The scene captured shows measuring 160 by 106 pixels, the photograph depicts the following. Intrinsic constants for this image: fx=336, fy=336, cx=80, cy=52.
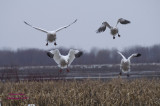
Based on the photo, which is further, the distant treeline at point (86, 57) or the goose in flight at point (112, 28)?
the distant treeline at point (86, 57)

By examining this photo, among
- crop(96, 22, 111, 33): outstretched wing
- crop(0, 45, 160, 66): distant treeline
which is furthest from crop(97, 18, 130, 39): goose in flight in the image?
crop(0, 45, 160, 66): distant treeline

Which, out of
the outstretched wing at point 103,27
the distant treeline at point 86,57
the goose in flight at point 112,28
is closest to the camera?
the goose in flight at point 112,28

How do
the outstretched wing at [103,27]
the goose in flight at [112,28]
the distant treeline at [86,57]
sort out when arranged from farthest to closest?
the distant treeline at [86,57] < the outstretched wing at [103,27] < the goose in flight at [112,28]

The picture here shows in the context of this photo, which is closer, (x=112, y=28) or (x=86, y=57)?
(x=112, y=28)

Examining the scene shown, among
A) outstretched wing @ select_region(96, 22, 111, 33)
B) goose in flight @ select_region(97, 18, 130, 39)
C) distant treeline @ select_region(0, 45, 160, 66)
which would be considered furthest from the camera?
distant treeline @ select_region(0, 45, 160, 66)

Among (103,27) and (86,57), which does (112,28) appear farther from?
(86,57)

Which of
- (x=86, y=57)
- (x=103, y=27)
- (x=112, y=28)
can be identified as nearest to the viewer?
(x=112, y=28)

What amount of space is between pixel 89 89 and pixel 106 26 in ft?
25.1

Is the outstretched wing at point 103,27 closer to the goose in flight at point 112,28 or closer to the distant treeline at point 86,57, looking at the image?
the goose in flight at point 112,28

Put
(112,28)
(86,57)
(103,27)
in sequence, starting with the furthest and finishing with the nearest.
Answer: (86,57) → (103,27) → (112,28)

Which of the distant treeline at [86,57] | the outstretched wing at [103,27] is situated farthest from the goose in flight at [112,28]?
the distant treeline at [86,57]

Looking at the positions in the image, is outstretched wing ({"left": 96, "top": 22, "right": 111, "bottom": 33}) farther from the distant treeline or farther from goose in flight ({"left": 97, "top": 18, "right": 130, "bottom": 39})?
the distant treeline

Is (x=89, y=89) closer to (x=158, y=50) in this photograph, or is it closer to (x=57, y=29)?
(x=57, y=29)

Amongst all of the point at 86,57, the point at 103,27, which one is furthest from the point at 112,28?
the point at 86,57
